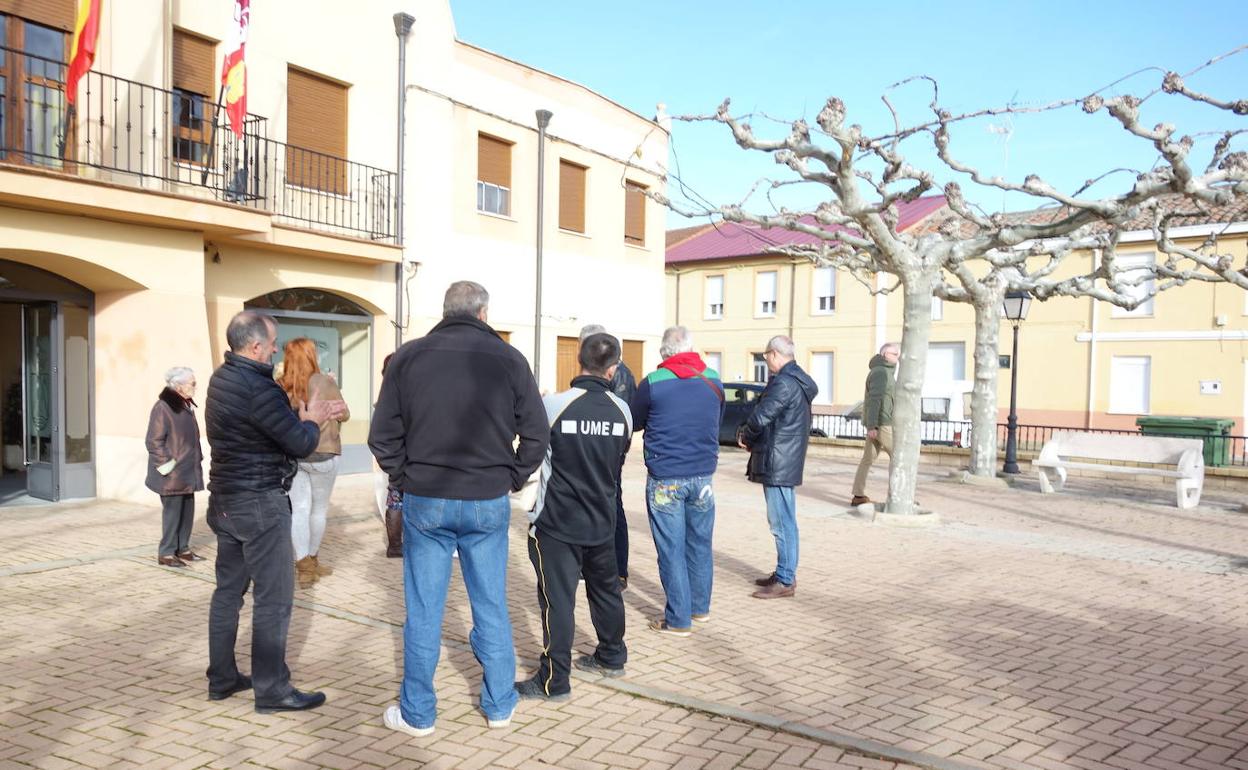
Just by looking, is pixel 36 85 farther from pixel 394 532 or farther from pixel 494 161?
pixel 494 161

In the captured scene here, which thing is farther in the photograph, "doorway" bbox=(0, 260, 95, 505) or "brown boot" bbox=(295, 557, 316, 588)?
"doorway" bbox=(0, 260, 95, 505)

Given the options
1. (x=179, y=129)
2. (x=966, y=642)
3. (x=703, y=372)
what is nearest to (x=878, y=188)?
(x=703, y=372)

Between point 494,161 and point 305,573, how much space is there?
11029 mm

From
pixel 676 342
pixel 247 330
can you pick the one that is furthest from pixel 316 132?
pixel 247 330

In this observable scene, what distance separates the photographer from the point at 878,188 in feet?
36.4

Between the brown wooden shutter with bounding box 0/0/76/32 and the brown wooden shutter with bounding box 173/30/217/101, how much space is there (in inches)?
51.0

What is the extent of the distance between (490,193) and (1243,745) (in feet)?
47.0

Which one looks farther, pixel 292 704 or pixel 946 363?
pixel 946 363

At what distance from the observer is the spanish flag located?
1000cm

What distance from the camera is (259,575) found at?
4445 mm

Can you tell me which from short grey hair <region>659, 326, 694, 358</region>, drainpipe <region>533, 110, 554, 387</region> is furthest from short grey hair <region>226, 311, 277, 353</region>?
drainpipe <region>533, 110, 554, 387</region>

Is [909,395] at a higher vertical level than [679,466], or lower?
higher

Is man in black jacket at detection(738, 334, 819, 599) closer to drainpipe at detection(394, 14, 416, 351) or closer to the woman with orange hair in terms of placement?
the woman with orange hair

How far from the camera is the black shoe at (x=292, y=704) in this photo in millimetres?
4477
